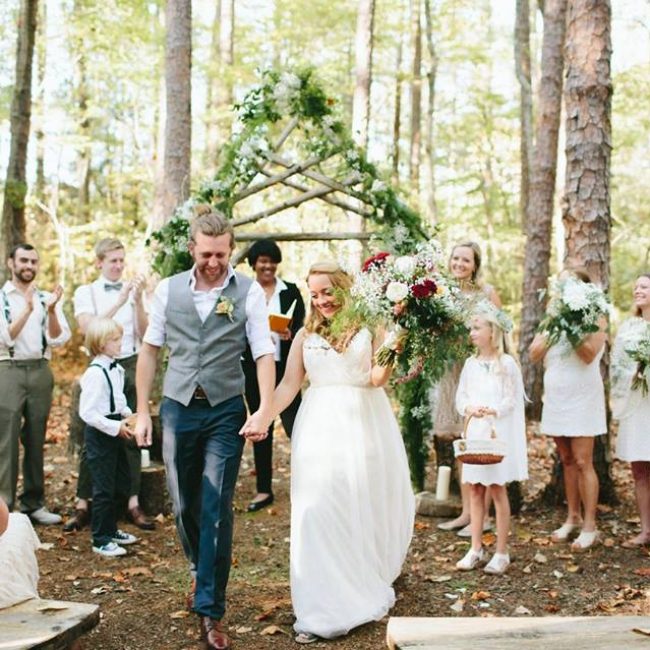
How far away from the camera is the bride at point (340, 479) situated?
446 cm

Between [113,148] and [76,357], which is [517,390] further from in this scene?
[113,148]

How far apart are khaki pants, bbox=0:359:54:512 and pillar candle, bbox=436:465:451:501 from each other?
135 inches

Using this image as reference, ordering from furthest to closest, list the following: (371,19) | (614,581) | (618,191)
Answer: (618,191) → (371,19) → (614,581)

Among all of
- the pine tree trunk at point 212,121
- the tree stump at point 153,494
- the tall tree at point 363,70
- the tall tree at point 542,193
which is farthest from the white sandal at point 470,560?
the pine tree trunk at point 212,121

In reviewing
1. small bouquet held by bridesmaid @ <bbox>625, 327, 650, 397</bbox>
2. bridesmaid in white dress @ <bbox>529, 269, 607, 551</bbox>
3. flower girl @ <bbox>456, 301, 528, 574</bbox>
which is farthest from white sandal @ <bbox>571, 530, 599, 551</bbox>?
small bouquet held by bridesmaid @ <bbox>625, 327, 650, 397</bbox>

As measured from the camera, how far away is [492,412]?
579 centimetres

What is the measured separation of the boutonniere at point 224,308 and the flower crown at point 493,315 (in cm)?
201

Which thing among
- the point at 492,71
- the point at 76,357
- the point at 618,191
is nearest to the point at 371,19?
the point at 76,357

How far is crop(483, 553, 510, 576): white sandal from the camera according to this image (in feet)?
18.3

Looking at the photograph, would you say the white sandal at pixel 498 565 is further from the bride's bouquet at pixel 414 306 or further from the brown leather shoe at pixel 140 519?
the brown leather shoe at pixel 140 519

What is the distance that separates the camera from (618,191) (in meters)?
22.2

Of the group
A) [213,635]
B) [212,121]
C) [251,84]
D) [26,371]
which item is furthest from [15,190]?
[212,121]

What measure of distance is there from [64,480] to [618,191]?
18415 millimetres

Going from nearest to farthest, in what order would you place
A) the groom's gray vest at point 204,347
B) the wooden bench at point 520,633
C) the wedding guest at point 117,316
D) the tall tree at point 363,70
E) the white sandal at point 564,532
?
the wooden bench at point 520,633, the groom's gray vest at point 204,347, the white sandal at point 564,532, the wedding guest at point 117,316, the tall tree at point 363,70
